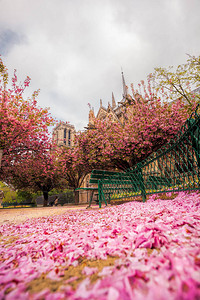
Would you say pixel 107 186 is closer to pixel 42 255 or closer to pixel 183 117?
pixel 42 255

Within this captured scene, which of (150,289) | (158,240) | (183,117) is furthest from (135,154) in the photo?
(150,289)

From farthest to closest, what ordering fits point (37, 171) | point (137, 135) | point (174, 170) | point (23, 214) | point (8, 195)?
point (8, 195), point (37, 171), point (137, 135), point (23, 214), point (174, 170)

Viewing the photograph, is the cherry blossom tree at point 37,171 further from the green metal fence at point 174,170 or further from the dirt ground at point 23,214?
the green metal fence at point 174,170

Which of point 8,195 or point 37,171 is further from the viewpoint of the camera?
point 8,195

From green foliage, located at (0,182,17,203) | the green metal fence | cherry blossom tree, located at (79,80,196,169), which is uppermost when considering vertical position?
cherry blossom tree, located at (79,80,196,169)

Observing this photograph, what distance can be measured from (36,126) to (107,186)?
7.63m

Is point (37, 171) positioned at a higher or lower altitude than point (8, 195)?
higher

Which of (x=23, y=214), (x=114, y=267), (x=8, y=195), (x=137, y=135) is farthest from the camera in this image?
(x=8, y=195)

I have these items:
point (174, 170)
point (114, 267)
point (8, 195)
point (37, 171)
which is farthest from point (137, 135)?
point (8, 195)

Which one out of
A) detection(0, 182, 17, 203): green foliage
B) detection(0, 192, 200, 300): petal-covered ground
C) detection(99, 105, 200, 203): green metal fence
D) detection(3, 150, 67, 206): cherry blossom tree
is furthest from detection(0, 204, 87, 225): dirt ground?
detection(0, 182, 17, 203): green foliage

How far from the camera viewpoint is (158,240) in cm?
149

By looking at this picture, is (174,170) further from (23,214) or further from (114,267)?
(23,214)

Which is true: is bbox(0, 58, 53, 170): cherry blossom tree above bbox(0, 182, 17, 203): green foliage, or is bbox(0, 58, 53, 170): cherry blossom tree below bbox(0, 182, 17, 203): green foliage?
above

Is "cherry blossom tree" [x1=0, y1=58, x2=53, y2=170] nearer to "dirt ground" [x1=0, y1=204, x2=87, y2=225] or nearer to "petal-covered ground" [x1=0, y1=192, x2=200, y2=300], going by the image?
"dirt ground" [x1=0, y1=204, x2=87, y2=225]
